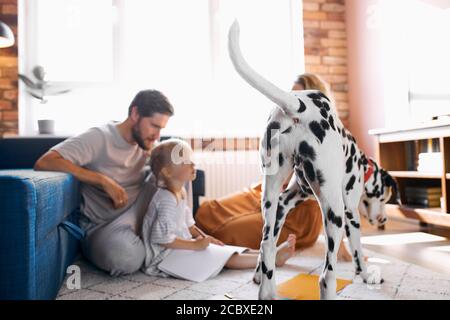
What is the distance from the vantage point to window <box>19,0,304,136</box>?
325 cm

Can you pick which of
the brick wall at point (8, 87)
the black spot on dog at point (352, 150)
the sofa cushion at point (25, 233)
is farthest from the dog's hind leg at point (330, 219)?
the brick wall at point (8, 87)

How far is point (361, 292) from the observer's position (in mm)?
1181

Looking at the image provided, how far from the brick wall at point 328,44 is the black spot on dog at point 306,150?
112 inches

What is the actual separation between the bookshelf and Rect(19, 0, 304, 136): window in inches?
45.1

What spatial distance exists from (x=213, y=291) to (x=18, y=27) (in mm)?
3007

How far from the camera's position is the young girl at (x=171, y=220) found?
4.64ft

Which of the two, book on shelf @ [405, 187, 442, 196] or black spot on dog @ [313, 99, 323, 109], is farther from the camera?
book on shelf @ [405, 187, 442, 196]

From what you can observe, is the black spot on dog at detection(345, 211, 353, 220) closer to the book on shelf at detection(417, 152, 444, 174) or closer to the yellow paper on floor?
the yellow paper on floor

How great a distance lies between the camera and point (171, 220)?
143 cm

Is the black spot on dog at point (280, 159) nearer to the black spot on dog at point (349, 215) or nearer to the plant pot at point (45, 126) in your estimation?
the black spot on dog at point (349, 215)

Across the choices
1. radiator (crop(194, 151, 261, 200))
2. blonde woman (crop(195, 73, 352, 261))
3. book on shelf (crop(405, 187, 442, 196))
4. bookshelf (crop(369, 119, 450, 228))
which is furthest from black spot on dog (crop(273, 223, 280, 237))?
radiator (crop(194, 151, 261, 200))
